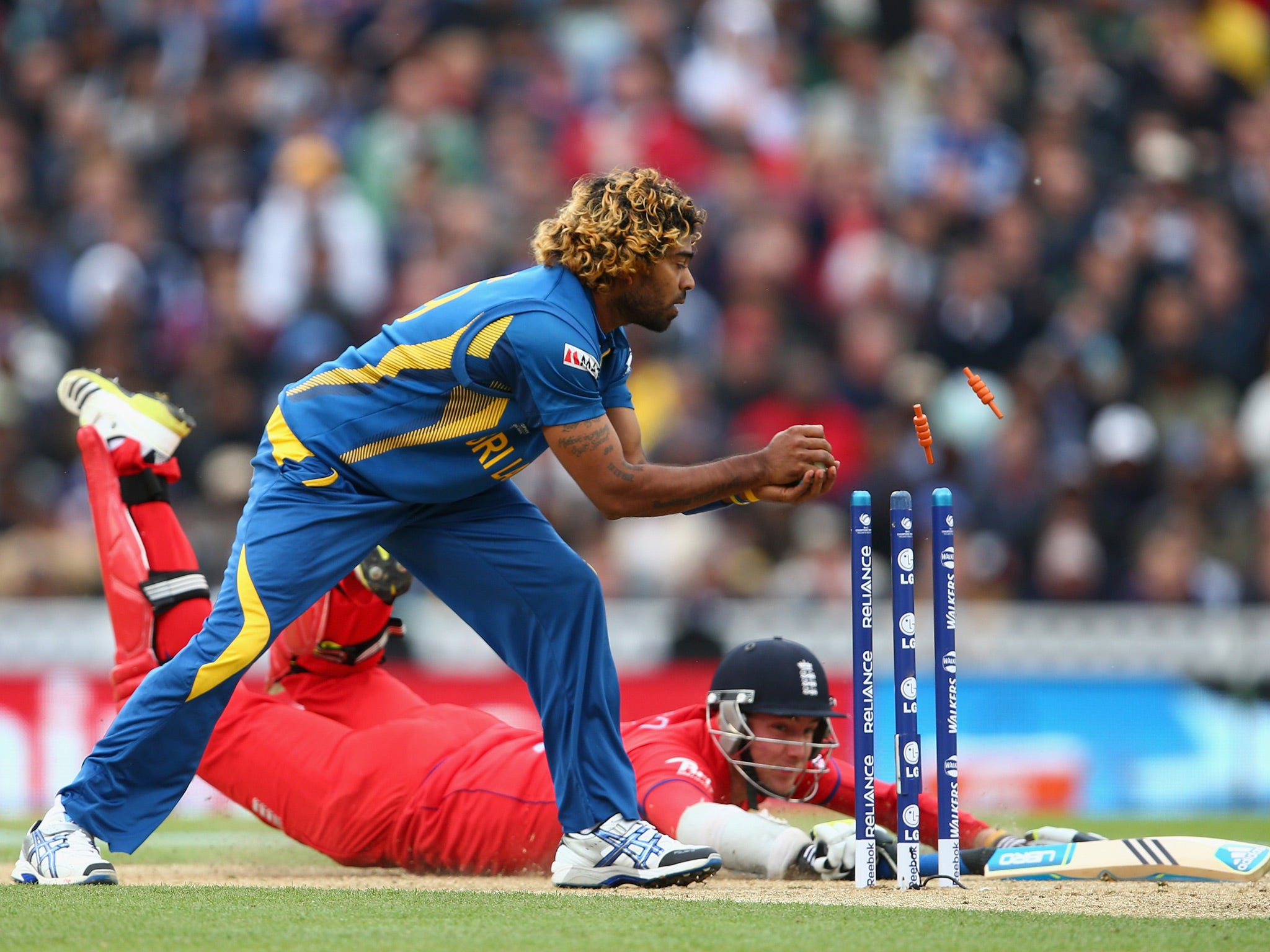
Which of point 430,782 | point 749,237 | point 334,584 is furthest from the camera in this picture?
point 749,237

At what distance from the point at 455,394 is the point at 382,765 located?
1.49 meters

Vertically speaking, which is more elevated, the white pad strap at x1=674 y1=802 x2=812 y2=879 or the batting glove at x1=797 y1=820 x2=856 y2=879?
the white pad strap at x1=674 y1=802 x2=812 y2=879

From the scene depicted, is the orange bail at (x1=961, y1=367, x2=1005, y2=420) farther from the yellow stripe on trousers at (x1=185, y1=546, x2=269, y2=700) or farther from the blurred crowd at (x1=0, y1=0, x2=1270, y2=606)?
the blurred crowd at (x1=0, y1=0, x2=1270, y2=606)

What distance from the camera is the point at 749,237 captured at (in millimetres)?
12469

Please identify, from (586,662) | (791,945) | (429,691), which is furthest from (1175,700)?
(791,945)

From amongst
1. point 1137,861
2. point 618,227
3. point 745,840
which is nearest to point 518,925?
point 745,840

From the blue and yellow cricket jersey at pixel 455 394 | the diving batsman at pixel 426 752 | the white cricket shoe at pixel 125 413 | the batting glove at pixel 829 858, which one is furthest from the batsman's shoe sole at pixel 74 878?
the batting glove at pixel 829 858

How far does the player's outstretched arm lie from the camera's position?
4.70 metres

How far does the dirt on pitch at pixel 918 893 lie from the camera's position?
15.0 feet

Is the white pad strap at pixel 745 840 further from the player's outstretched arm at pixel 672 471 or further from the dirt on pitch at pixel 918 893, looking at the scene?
the player's outstretched arm at pixel 672 471

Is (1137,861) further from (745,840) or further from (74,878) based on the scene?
(74,878)

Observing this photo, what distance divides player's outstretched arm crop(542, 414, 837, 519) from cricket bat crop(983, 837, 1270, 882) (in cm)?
151

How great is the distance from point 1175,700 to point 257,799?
21.1 feet

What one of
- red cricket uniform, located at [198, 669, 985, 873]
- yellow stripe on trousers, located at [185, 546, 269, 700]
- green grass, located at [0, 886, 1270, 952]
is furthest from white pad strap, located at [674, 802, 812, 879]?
yellow stripe on trousers, located at [185, 546, 269, 700]
